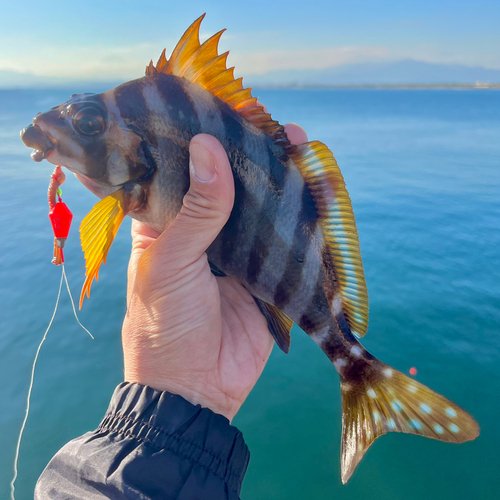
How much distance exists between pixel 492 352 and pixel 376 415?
4.31 metres

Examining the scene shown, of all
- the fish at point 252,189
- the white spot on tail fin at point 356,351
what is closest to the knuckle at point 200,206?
the fish at point 252,189

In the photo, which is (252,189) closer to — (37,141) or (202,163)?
(202,163)

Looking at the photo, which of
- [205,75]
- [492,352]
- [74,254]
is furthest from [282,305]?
[74,254]

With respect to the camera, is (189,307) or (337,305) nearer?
(337,305)

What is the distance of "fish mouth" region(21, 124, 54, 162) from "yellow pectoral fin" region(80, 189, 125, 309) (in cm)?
37

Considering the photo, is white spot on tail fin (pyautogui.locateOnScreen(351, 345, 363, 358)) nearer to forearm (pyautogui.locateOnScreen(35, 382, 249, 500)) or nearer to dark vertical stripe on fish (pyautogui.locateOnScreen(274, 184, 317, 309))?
dark vertical stripe on fish (pyautogui.locateOnScreen(274, 184, 317, 309))

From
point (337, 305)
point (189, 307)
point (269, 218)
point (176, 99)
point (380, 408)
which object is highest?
point (176, 99)

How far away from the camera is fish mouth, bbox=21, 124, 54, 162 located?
74.1 inches

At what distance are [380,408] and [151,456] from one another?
1.22 meters

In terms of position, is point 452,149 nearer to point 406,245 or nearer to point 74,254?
point 406,245

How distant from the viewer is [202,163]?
1.86 metres

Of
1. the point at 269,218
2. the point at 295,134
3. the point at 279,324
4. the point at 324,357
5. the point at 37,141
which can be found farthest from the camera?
the point at 324,357

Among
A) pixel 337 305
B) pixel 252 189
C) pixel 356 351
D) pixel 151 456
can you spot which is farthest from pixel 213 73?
pixel 151 456

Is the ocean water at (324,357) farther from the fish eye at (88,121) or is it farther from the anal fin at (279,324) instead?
the fish eye at (88,121)
